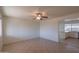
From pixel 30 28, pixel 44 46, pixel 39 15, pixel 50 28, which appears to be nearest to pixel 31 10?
pixel 39 15

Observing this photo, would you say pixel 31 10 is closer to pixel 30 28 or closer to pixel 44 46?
pixel 30 28

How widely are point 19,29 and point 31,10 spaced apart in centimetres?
41

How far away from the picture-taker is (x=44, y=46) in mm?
1693

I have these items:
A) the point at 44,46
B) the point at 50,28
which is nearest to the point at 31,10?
the point at 50,28

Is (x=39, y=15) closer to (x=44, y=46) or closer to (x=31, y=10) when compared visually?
(x=31, y=10)

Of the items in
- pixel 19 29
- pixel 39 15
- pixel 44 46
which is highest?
pixel 39 15

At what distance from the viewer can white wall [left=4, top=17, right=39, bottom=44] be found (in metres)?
1.64

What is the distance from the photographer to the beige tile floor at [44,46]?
1.67 metres

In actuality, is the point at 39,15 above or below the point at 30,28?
above

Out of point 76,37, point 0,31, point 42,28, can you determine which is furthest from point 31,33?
point 76,37

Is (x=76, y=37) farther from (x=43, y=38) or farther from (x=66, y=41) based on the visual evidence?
(x=43, y=38)

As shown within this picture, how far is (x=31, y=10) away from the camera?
5.41ft

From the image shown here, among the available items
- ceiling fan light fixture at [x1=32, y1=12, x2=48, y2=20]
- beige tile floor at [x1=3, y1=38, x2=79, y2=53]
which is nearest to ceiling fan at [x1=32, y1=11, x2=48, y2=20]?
ceiling fan light fixture at [x1=32, y1=12, x2=48, y2=20]

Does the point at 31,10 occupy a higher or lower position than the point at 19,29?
higher
